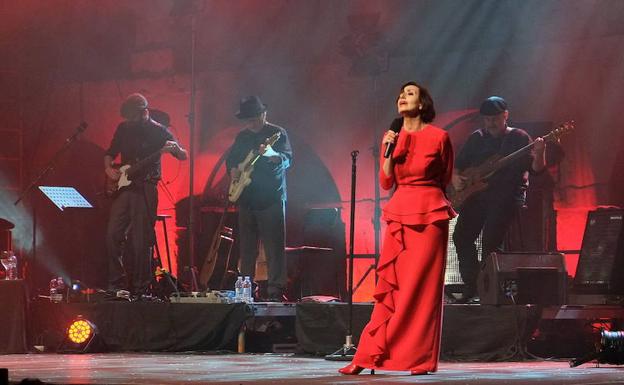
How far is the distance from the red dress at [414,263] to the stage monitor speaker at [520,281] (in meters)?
2.71

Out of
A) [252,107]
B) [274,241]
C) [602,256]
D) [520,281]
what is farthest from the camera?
[252,107]

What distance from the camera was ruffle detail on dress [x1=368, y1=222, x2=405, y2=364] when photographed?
6508 millimetres

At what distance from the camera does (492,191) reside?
34.1ft

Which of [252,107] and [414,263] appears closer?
[414,263]

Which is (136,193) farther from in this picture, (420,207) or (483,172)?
(420,207)

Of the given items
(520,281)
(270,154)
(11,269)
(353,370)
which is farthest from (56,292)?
(353,370)

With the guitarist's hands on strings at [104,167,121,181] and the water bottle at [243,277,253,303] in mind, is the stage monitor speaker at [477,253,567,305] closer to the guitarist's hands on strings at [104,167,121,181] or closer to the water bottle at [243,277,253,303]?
the water bottle at [243,277,253,303]

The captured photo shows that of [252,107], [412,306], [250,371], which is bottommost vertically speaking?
[250,371]

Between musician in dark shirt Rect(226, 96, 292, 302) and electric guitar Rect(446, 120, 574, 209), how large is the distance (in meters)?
1.68

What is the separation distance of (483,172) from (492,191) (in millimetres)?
216

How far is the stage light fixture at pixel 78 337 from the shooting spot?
33.2 feet

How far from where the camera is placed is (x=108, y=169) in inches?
450

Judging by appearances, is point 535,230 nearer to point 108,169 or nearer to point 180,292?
point 180,292

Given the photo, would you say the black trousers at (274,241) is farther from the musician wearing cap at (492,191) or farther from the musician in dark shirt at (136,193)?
the musician wearing cap at (492,191)
